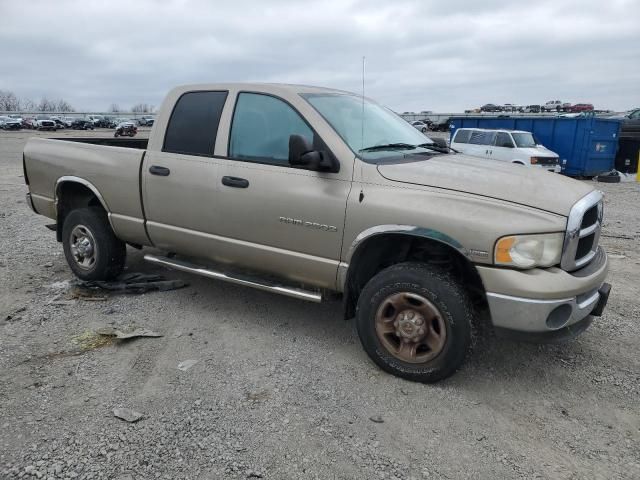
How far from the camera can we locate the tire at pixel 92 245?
4810mm

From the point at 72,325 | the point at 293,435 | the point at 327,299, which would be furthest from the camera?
the point at 72,325

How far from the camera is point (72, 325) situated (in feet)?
13.6

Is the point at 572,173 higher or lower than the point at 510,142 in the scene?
lower

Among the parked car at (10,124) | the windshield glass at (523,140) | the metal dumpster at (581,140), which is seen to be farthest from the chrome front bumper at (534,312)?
the parked car at (10,124)

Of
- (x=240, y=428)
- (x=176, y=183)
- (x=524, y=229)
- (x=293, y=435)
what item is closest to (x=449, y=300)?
(x=524, y=229)

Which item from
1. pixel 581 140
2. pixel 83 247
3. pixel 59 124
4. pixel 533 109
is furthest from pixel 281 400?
pixel 59 124

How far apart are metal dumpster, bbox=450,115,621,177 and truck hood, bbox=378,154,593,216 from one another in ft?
47.5

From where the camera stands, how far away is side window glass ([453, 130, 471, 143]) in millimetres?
16906

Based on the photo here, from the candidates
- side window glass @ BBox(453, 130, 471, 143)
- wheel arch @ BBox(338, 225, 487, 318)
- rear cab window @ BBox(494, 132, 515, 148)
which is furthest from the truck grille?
side window glass @ BBox(453, 130, 471, 143)

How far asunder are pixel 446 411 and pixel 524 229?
1.19m

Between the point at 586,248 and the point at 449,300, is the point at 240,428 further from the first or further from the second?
the point at 586,248

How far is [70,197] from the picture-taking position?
5109 millimetres

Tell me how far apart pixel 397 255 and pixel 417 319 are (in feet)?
1.78

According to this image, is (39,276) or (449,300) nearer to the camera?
(449,300)
